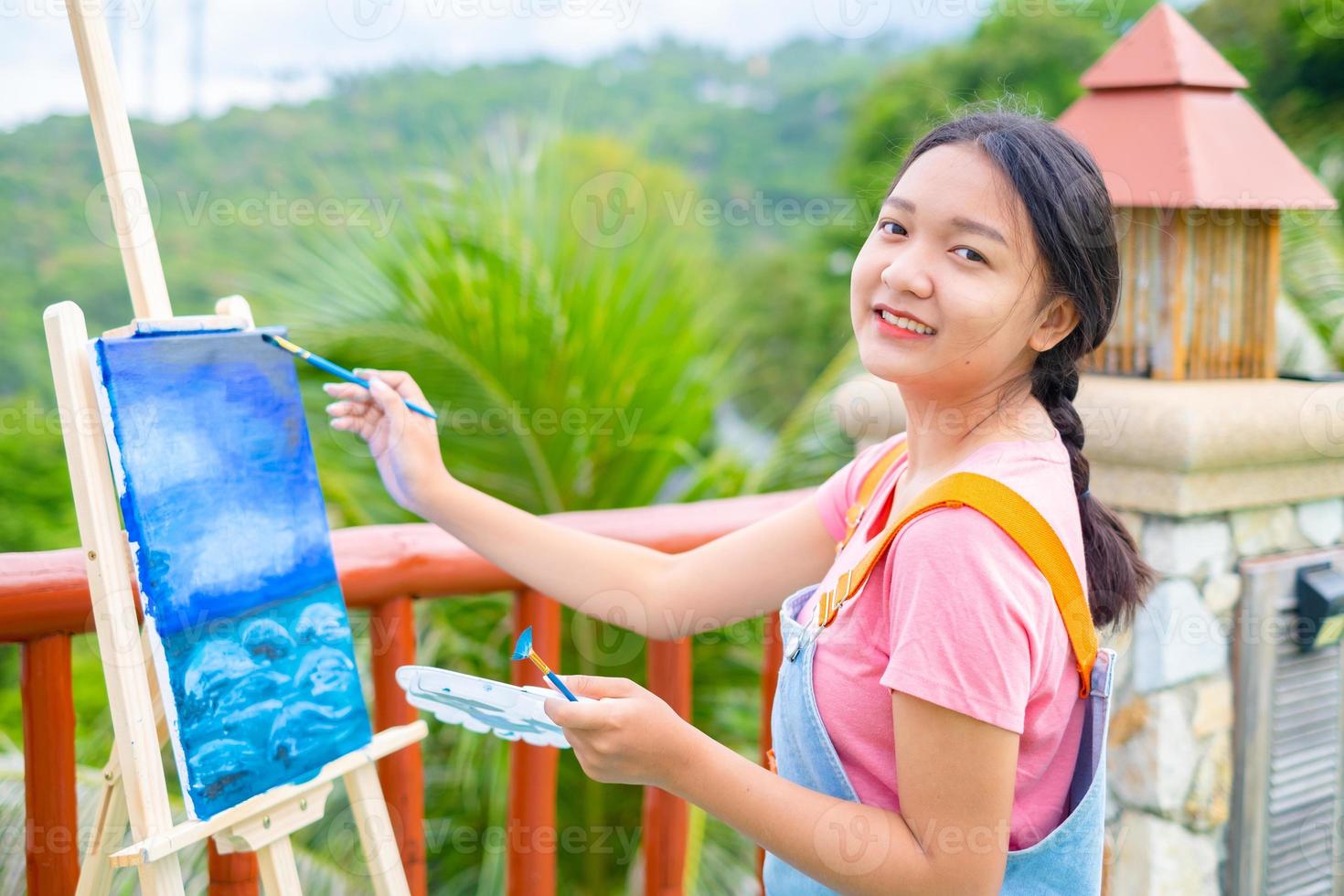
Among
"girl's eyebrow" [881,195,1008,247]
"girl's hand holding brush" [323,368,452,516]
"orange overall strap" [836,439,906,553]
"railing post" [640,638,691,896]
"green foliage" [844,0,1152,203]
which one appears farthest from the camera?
"green foliage" [844,0,1152,203]

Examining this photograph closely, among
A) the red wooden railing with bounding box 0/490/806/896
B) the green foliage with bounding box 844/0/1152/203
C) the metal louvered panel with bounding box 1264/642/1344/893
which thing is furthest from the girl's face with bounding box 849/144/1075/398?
the green foliage with bounding box 844/0/1152/203

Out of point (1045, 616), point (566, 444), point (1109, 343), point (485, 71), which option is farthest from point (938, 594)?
point (485, 71)

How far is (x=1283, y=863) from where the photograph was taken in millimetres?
2061

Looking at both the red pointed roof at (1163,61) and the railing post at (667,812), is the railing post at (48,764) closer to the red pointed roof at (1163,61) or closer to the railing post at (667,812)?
the railing post at (667,812)

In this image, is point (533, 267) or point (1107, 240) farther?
point (533, 267)

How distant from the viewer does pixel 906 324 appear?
3.88 feet

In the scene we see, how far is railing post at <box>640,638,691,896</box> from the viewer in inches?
73.8

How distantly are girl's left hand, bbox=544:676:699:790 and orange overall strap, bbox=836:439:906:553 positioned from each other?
1.24 ft

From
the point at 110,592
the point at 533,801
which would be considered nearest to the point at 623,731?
the point at 110,592

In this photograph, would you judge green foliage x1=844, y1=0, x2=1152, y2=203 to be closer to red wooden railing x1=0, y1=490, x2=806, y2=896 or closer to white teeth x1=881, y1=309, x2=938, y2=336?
red wooden railing x1=0, y1=490, x2=806, y2=896

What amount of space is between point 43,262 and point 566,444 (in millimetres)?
11034

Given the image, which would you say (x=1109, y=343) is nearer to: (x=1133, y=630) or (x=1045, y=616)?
(x=1133, y=630)

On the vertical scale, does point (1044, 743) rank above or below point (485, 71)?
below

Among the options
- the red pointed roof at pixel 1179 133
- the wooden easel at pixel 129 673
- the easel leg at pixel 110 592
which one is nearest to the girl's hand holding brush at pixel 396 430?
the wooden easel at pixel 129 673
